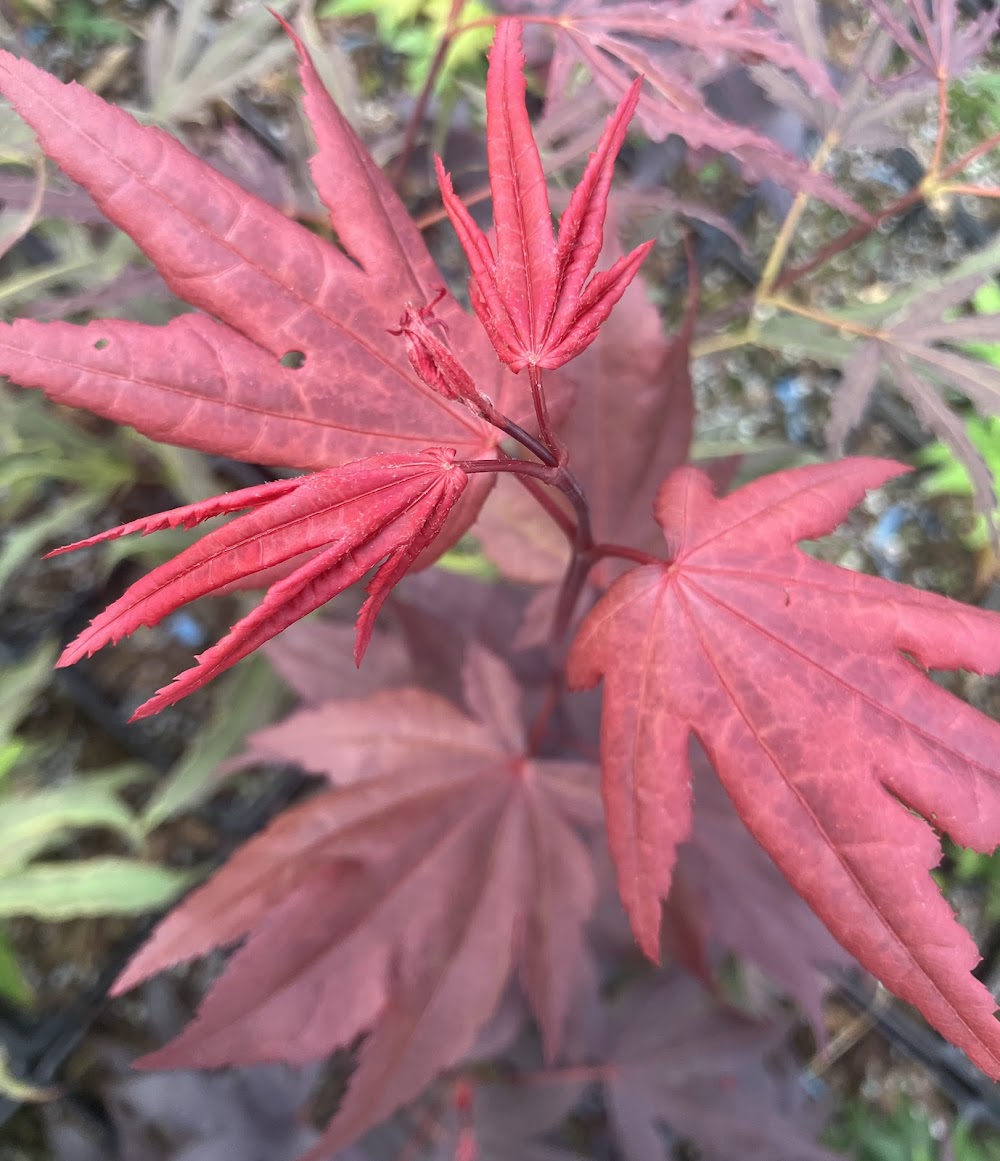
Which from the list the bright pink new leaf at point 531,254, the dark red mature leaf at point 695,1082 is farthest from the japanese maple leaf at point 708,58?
the dark red mature leaf at point 695,1082

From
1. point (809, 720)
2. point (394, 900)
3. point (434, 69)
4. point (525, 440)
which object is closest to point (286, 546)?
point (525, 440)

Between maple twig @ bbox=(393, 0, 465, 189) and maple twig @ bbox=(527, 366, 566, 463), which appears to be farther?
maple twig @ bbox=(393, 0, 465, 189)

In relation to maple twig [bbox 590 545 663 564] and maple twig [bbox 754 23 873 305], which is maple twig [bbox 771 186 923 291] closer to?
maple twig [bbox 754 23 873 305]

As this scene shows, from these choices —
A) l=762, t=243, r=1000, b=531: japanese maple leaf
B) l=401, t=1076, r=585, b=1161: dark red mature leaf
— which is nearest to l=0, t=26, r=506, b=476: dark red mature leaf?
l=762, t=243, r=1000, b=531: japanese maple leaf

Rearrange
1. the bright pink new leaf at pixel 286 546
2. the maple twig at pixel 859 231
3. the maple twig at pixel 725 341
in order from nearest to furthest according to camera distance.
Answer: the bright pink new leaf at pixel 286 546, the maple twig at pixel 859 231, the maple twig at pixel 725 341

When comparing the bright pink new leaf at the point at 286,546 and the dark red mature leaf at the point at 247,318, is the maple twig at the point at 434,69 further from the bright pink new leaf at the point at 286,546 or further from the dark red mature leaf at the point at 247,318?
the bright pink new leaf at the point at 286,546

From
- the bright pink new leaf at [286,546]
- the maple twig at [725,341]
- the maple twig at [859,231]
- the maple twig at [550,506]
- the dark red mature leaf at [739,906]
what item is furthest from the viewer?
the maple twig at [725,341]
